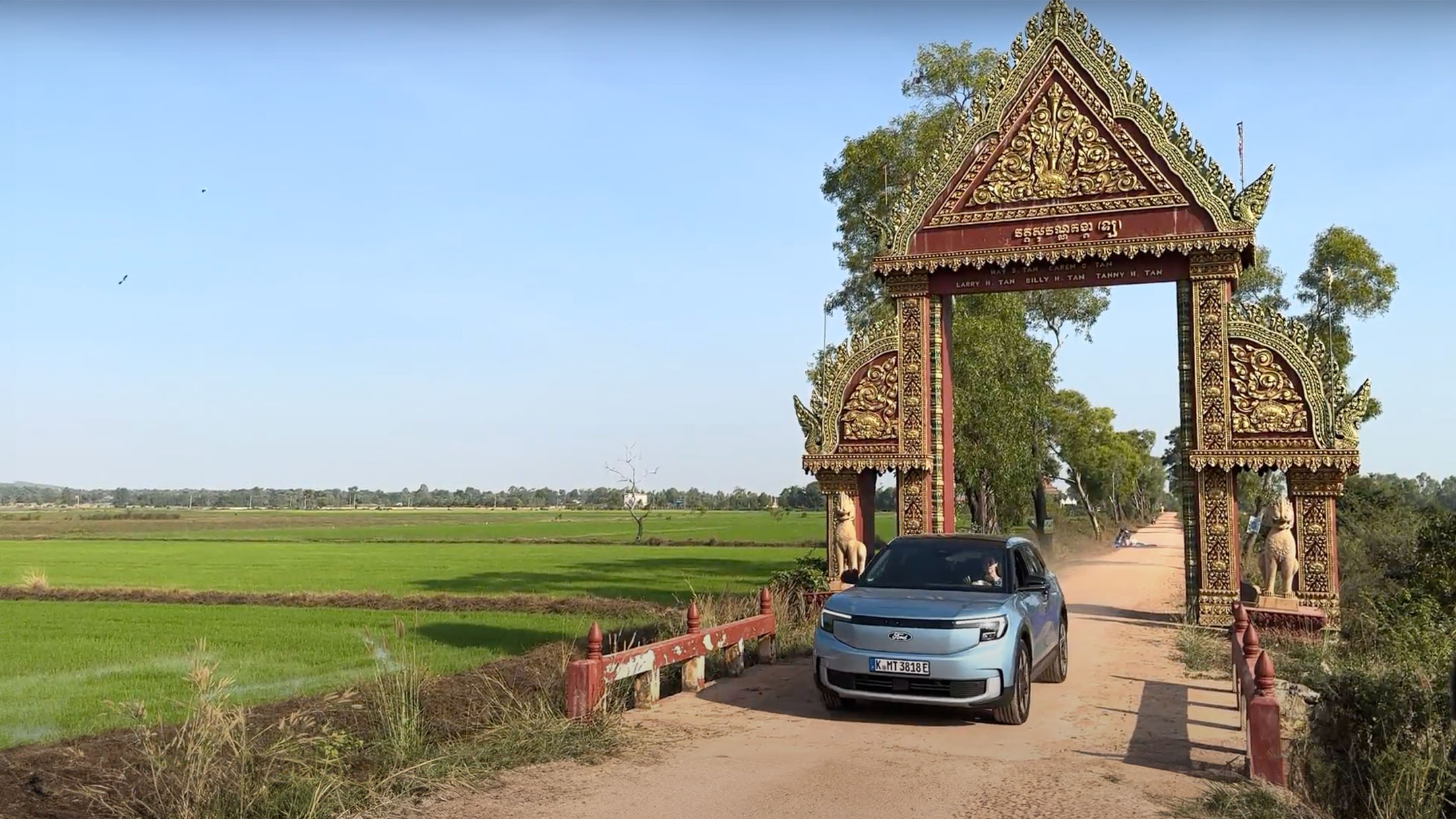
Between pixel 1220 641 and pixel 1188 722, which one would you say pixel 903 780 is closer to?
pixel 1188 722

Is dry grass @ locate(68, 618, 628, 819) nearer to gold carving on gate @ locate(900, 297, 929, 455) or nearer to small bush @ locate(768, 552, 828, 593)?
small bush @ locate(768, 552, 828, 593)

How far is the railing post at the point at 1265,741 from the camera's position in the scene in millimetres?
7059

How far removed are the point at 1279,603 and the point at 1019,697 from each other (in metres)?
7.50

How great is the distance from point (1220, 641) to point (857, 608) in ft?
25.5

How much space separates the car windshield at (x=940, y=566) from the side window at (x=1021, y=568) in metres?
0.21

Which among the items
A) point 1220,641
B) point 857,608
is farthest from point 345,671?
point 1220,641

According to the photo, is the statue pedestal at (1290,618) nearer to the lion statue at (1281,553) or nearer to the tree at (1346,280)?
the lion statue at (1281,553)

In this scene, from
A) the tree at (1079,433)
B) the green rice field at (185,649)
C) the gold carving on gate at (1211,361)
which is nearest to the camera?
the green rice field at (185,649)

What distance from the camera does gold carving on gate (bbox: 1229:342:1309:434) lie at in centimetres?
1498

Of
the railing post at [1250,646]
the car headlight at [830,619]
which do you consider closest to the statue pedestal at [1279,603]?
the railing post at [1250,646]

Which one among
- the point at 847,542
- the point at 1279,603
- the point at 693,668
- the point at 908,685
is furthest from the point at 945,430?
the point at 908,685

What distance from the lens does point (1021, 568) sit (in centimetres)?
1061

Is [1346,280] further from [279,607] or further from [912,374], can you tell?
[279,607]

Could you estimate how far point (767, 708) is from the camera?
10.1 m
